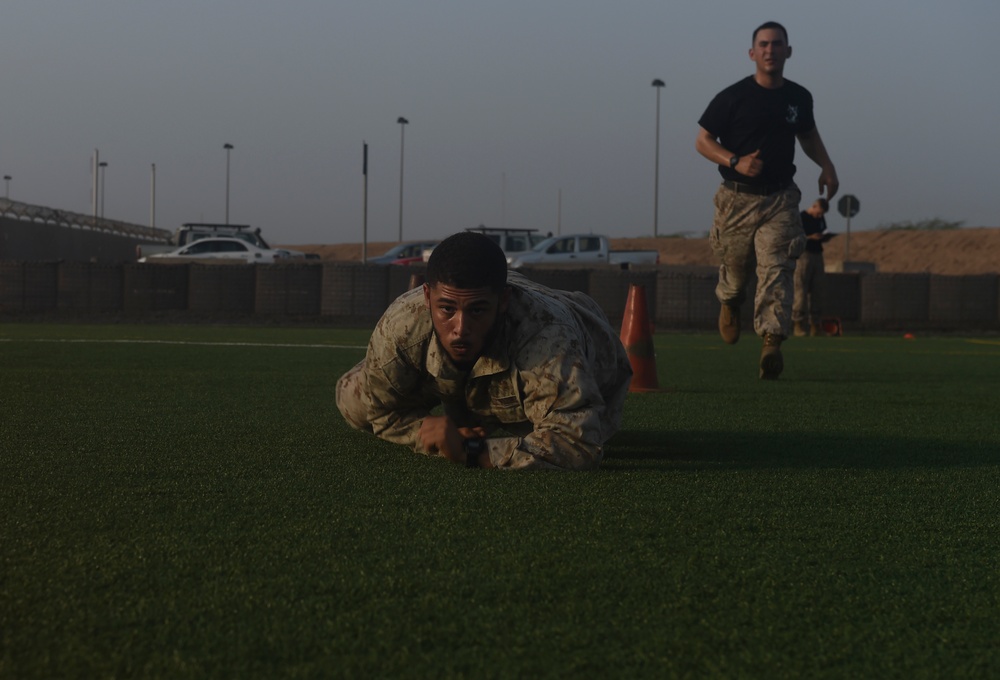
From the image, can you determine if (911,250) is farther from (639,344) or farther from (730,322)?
(639,344)

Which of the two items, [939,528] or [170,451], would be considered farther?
[170,451]

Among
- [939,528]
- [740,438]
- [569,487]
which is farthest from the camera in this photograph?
[740,438]

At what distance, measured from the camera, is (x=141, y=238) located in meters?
52.9

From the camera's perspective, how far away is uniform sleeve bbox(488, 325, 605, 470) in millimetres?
3654

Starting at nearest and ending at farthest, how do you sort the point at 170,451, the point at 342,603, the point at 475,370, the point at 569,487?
the point at 342,603
the point at 569,487
the point at 475,370
the point at 170,451

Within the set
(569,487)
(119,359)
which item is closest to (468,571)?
(569,487)

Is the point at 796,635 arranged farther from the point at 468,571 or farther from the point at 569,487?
the point at 569,487

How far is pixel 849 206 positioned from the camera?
120ft

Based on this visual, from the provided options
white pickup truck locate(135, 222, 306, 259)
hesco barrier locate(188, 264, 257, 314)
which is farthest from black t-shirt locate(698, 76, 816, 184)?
white pickup truck locate(135, 222, 306, 259)

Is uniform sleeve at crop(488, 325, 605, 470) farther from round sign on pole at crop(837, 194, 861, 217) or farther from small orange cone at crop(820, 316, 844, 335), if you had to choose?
round sign on pole at crop(837, 194, 861, 217)

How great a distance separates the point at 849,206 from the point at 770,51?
98.9 ft

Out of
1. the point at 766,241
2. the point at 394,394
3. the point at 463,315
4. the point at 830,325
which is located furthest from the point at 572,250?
the point at 463,315

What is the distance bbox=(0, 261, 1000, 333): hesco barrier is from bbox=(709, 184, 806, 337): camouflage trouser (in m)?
11.3

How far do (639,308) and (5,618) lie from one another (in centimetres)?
539
